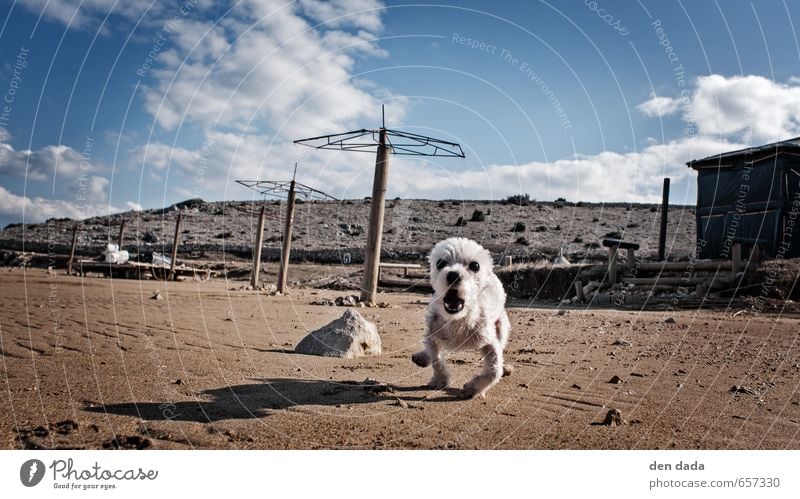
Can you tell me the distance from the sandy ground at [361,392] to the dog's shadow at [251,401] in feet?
0.06

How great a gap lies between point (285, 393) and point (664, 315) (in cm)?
1171

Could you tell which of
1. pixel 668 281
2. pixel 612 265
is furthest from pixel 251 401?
pixel 612 265

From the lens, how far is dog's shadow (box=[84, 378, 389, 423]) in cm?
416

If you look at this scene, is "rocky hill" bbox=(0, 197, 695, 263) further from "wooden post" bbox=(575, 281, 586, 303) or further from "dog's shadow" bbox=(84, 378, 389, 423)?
"dog's shadow" bbox=(84, 378, 389, 423)

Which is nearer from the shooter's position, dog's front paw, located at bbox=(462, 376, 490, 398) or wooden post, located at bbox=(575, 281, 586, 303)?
dog's front paw, located at bbox=(462, 376, 490, 398)

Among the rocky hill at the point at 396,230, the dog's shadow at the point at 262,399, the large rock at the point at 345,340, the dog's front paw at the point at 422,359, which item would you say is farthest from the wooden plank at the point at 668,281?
the dog's shadow at the point at 262,399

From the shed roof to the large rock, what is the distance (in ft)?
70.9

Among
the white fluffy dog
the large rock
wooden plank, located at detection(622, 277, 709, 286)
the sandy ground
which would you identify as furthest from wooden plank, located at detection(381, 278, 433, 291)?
the white fluffy dog

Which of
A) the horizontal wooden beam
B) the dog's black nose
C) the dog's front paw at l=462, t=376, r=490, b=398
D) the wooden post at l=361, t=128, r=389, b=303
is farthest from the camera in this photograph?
the horizontal wooden beam

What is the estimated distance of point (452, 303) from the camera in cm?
502

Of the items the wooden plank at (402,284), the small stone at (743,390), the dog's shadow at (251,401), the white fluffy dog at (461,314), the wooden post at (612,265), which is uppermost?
the wooden post at (612,265)

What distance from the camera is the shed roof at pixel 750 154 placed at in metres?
23.5
